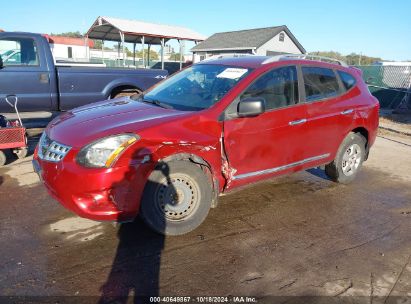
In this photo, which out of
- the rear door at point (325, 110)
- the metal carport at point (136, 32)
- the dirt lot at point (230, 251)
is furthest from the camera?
the metal carport at point (136, 32)

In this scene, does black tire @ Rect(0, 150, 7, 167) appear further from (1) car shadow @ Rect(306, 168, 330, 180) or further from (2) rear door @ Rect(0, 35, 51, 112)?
(1) car shadow @ Rect(306, 168, 330, 180)

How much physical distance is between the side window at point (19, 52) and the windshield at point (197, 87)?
3.67 meters

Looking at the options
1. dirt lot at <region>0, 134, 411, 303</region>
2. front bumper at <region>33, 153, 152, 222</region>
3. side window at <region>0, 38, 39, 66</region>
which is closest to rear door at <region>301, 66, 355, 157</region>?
dirt lot at <region>0, 134, 411, 303</region>

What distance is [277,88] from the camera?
440cm

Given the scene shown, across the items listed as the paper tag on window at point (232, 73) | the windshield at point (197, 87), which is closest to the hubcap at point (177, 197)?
the windshield at point (197, 87)

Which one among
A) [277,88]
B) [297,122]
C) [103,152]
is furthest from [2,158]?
[297,122]

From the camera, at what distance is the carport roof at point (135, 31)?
73.9 ft

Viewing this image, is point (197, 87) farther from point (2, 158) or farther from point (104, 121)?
point (2, 158)

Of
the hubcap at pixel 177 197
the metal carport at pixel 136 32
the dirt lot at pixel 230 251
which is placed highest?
the metal carport at pixel 136 32

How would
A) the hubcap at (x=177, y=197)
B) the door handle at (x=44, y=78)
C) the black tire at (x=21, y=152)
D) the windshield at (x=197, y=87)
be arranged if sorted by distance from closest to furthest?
the hubcap at (x=177, y=197)
the windshield at (x=197, y=87)
the black tire at (x=21, y=152)
the door handle at (x=44, y=78)

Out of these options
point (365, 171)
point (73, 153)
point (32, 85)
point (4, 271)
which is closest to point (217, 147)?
point (73, 153)

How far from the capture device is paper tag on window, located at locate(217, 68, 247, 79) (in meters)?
4.27

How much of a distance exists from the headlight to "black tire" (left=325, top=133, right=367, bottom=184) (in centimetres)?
321

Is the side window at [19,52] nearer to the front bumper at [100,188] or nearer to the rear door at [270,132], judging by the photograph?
the front bumper at [100,188]
